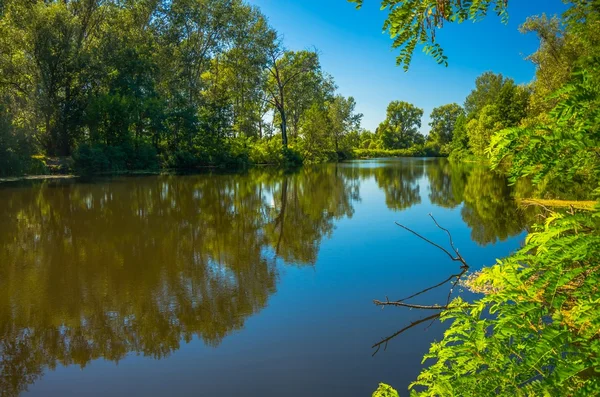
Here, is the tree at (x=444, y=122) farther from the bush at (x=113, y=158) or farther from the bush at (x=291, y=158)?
the bush at (x=113, y=158)

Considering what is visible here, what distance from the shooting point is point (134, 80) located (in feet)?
122

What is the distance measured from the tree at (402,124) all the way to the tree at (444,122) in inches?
217

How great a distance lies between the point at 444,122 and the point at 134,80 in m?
89.1

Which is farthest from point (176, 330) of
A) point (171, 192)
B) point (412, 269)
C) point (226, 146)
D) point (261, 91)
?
point (261, 91)

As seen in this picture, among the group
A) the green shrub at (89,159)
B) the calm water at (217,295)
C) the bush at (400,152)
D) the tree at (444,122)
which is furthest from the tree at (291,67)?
the tree at (444,122)

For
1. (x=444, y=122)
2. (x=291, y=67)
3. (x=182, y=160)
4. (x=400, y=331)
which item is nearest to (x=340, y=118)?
(x=291, y=67)

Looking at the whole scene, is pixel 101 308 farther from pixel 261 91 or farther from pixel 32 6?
pixel 261 91

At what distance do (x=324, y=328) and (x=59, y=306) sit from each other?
4.05 meters

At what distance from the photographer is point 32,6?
95.2 feet

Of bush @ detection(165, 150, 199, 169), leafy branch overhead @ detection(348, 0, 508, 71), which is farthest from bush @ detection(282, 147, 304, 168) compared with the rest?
leafy branch overhead @ detection(348, 0, 508, 71)

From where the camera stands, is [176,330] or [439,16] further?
[176,330]

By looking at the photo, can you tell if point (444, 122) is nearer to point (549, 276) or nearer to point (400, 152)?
point (400, 152)

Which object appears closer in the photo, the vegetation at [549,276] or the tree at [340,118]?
the vegetation at [549,276]

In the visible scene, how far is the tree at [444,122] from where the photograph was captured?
356 feet
